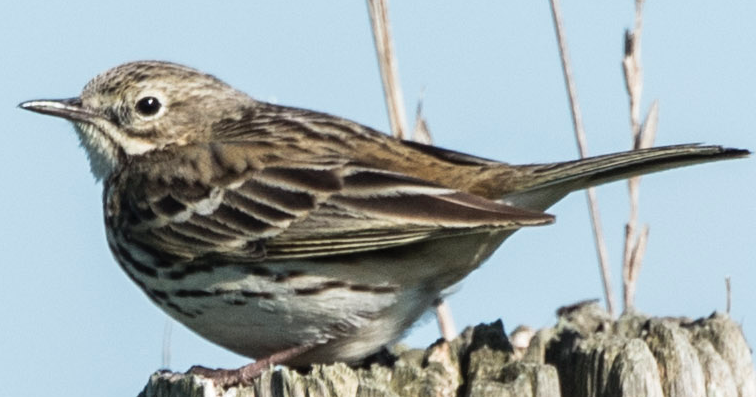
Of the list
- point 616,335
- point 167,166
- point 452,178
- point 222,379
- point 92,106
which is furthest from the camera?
point 92,106

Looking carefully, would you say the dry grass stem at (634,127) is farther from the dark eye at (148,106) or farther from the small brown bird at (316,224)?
the dark eye at (148,106)

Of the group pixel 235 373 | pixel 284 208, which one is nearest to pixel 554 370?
pixel 235 373

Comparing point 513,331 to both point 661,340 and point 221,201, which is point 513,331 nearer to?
point 661,340

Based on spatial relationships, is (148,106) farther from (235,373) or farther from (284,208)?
(235,373)

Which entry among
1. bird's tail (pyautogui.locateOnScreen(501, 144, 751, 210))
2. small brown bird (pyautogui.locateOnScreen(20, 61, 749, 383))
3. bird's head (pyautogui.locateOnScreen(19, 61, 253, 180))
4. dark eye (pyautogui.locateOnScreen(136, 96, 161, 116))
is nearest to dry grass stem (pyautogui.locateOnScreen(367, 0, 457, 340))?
small brown bird (pyautogui.locateOnScreen(20, 61, 749, 383))

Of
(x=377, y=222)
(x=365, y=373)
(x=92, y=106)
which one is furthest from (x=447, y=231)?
(x=92, y=106)

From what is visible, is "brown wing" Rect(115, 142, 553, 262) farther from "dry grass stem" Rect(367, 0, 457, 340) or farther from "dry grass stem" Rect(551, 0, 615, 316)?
"dry grass stem" Rect(551, 0, 615, 316)
